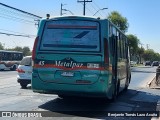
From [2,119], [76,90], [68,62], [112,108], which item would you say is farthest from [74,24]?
[2,119]

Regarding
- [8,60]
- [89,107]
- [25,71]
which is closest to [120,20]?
[8,60]

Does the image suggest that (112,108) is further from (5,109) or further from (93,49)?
(5,109)

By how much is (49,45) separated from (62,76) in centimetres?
117

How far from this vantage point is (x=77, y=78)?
1215 cm

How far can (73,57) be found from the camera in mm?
12289

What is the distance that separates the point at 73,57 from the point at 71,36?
0.76 metres

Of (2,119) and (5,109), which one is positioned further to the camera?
(5,109)

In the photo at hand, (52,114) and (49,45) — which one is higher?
(49,45)

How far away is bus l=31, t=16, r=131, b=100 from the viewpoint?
1210cm

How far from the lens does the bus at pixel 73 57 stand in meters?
12.1

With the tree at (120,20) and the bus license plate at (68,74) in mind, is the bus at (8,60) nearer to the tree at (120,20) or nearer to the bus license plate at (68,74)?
the tree at (120,20)

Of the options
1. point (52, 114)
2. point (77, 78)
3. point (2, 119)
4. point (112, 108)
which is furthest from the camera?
point (112, 108)

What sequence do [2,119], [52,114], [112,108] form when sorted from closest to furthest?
[2,119] < [52,114] < [112,108]

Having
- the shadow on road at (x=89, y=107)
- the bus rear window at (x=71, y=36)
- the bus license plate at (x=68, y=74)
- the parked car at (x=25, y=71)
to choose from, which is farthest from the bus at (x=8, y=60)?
the bus license plate at (x=68, y=74)
